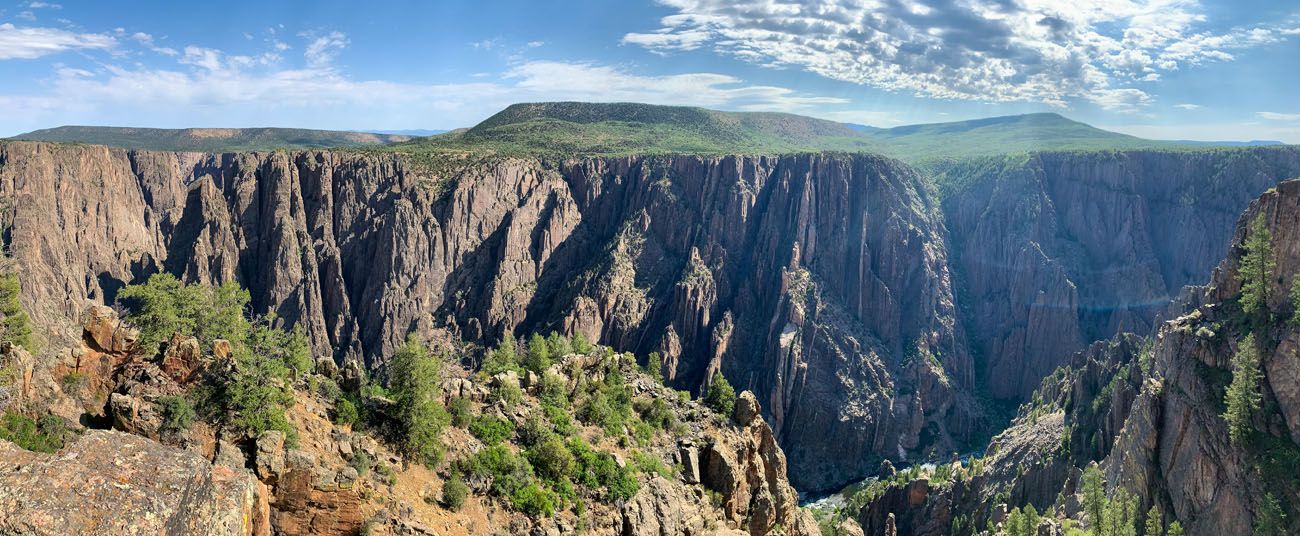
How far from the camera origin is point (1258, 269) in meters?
45.3

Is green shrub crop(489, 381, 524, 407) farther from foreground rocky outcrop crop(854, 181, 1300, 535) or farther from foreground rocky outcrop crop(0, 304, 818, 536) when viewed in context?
foreground rocky outcrop crop(854, 181, 1300, 535)

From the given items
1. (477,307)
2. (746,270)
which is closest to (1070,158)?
(746,270)

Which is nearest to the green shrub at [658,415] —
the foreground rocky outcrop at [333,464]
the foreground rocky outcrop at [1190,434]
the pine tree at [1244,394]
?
the foreground rocky outcrop at [333,464]

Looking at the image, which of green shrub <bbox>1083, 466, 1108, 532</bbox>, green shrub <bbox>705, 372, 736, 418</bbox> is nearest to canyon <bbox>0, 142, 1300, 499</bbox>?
green shrub <bbox>1083, 466, 1108, 532</bbox>

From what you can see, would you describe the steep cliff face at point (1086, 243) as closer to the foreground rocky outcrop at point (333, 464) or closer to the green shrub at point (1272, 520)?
the green shrub at point (1272, 520)

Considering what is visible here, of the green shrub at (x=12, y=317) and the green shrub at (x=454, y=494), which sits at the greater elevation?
the green shrub at (x=12, y=317)

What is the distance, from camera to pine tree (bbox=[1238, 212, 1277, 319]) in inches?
1764

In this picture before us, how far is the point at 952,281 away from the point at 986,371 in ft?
A: 65.5

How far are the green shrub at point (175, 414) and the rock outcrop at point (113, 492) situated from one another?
6108mm

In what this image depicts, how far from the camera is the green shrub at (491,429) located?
2922cm

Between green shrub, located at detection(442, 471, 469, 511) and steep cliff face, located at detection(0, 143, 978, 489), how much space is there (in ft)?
289

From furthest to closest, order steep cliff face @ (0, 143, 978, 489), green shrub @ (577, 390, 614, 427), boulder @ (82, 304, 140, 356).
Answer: steep cliff face @ (0, 143, 978, 489), green shrub @ (577, 390, 614, 427), boulder @ (82, 304, 140, 356)

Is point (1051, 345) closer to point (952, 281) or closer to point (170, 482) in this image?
point (952, 281)

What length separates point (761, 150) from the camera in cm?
17275
